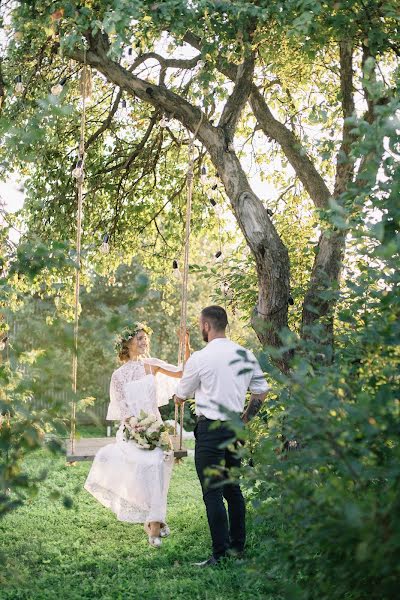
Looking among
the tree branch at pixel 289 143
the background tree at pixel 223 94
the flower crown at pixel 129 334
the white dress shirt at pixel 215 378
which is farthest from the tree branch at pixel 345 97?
the white dress shirt at pixel 215 378

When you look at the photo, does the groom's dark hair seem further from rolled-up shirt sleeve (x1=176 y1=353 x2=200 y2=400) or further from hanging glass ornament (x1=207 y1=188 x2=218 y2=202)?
hanging glass ornament (x1=207 y1=188 x2=218 y2=202)

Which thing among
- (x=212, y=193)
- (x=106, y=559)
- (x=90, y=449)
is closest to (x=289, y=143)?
A: (x=212, y=193)

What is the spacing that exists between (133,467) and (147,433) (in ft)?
0.87

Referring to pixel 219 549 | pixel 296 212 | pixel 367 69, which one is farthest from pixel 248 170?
pixel 367 69

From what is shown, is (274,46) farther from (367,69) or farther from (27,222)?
(27,222)

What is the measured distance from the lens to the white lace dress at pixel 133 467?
6566mm

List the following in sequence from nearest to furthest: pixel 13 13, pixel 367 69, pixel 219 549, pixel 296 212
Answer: pixel 367 69 → pixel 219 549 → pixel 13 13 → pixel 296 212

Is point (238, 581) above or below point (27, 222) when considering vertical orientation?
below

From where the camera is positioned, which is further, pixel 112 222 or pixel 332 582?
pixel 112 222

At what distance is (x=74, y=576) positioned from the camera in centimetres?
589

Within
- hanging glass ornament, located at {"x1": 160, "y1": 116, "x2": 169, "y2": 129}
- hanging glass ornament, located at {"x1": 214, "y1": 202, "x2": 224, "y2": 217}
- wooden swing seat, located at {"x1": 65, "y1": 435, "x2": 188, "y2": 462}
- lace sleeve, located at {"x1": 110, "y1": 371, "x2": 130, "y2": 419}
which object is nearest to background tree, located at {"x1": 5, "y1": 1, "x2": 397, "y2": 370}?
hanging glass ornament, located at {"x1": 160, "y1": 116, "x2": 169, "y2": 129}

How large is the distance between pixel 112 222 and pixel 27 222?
0.92 metres

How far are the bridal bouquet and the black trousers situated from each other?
79cm

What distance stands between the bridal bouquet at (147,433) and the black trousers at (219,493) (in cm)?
79
